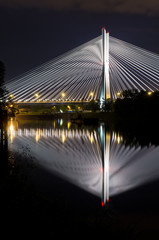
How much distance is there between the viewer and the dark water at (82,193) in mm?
3674

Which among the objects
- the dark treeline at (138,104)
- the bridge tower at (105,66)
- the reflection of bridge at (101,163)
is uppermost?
the bridge tower at (105,66)

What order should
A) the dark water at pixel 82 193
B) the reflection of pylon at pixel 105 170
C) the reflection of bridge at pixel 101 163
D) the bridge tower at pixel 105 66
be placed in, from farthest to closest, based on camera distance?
the bridge tower at pixel 105 66, the reflection of bridge at pixel 101 163, the reflection of pylon at pixel 105 170, the dark water at pixel 82 193

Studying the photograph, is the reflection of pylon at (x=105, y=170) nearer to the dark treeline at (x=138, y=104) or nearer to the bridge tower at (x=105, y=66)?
the bridge tower at (x=105, y=66)

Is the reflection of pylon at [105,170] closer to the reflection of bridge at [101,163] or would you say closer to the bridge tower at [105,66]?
the reflection of bridge at [101,163]

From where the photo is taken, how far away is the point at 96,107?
35344 millimetres

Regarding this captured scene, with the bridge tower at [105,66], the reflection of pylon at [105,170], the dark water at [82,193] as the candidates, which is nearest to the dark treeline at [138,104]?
the bridge tower at [105,66]

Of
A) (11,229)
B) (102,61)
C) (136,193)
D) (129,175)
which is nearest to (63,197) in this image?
(136,193)

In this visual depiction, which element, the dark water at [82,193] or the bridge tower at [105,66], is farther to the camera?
the bridge tower at [105,66]

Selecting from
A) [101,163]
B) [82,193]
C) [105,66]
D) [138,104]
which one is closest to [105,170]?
[101,163]

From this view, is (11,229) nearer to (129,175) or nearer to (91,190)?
(91,190)

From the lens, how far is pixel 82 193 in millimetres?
5977

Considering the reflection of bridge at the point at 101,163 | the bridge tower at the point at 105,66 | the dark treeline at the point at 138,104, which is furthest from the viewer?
the dark treeline at the point at 138,104

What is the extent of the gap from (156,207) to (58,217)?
2109 mm

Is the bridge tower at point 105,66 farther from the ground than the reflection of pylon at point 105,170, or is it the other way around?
the bridge tower at point 105,66
